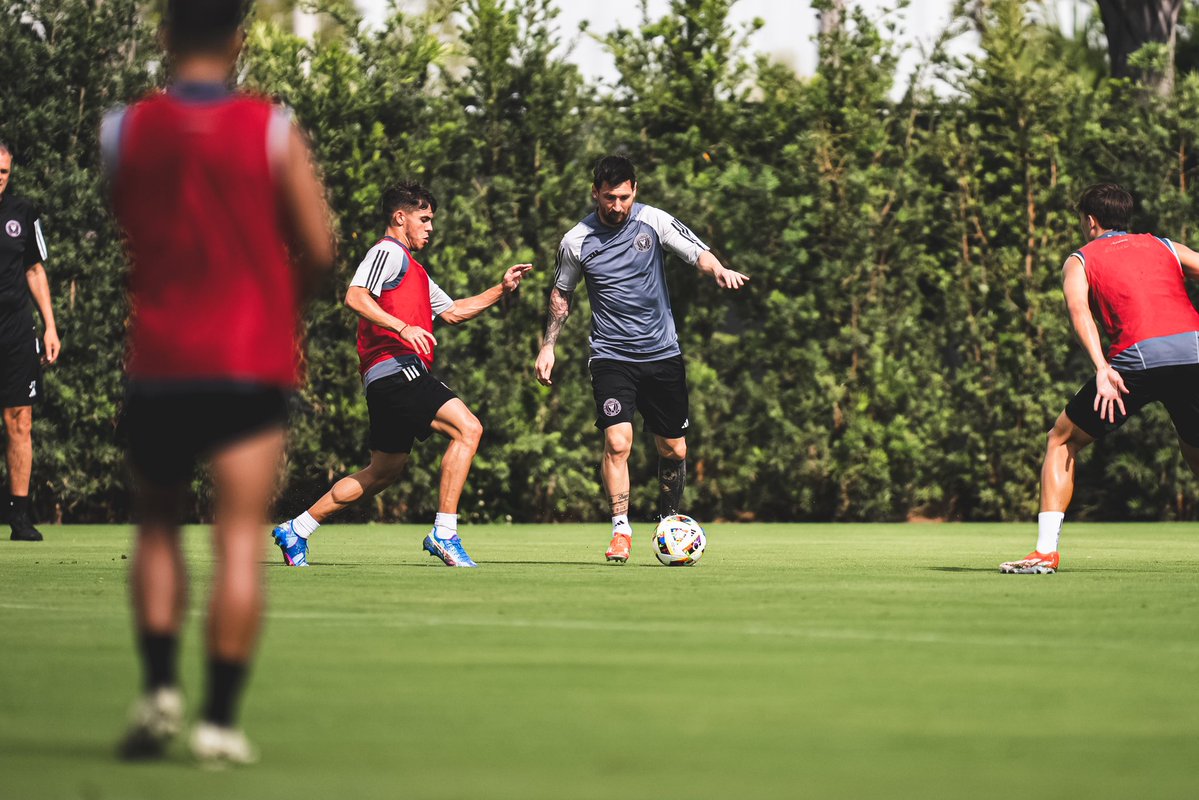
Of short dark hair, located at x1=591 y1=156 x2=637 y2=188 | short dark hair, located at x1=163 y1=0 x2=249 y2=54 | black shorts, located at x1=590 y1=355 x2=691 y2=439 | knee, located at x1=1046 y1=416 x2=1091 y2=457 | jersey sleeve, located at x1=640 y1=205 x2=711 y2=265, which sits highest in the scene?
short dark hair, located at x1=591 y1=156 x2=637 y2=188

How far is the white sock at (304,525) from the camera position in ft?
34.1

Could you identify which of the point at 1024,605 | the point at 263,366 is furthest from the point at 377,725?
the point at 1024,605

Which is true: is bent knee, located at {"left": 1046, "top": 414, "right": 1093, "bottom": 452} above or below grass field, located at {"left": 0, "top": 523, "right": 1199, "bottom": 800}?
above

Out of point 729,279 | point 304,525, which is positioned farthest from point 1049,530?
point 304,525

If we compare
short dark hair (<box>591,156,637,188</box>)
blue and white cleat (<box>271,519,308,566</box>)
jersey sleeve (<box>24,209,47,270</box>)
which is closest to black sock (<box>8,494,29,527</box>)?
jersey sleeve (<box>24,209,47,270</box>)

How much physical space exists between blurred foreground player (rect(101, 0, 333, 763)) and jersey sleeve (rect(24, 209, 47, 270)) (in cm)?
950

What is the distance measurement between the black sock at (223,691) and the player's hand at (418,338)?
598cm

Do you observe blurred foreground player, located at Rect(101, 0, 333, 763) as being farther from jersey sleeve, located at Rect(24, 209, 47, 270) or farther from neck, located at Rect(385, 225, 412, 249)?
jersey sleeve, located at Rect(24, 209, 47, 270)

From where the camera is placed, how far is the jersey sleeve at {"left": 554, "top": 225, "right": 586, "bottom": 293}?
37.5ft

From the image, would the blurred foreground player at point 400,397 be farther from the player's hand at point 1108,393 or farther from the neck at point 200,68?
the neck at point 200,68

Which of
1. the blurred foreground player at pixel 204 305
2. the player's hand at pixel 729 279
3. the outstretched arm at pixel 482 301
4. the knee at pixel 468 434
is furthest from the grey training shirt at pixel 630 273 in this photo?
the blurred foreground player at pixel 204 305

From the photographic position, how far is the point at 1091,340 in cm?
937

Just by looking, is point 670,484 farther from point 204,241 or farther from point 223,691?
point 223,691

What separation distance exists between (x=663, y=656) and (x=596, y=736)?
1.47 m
